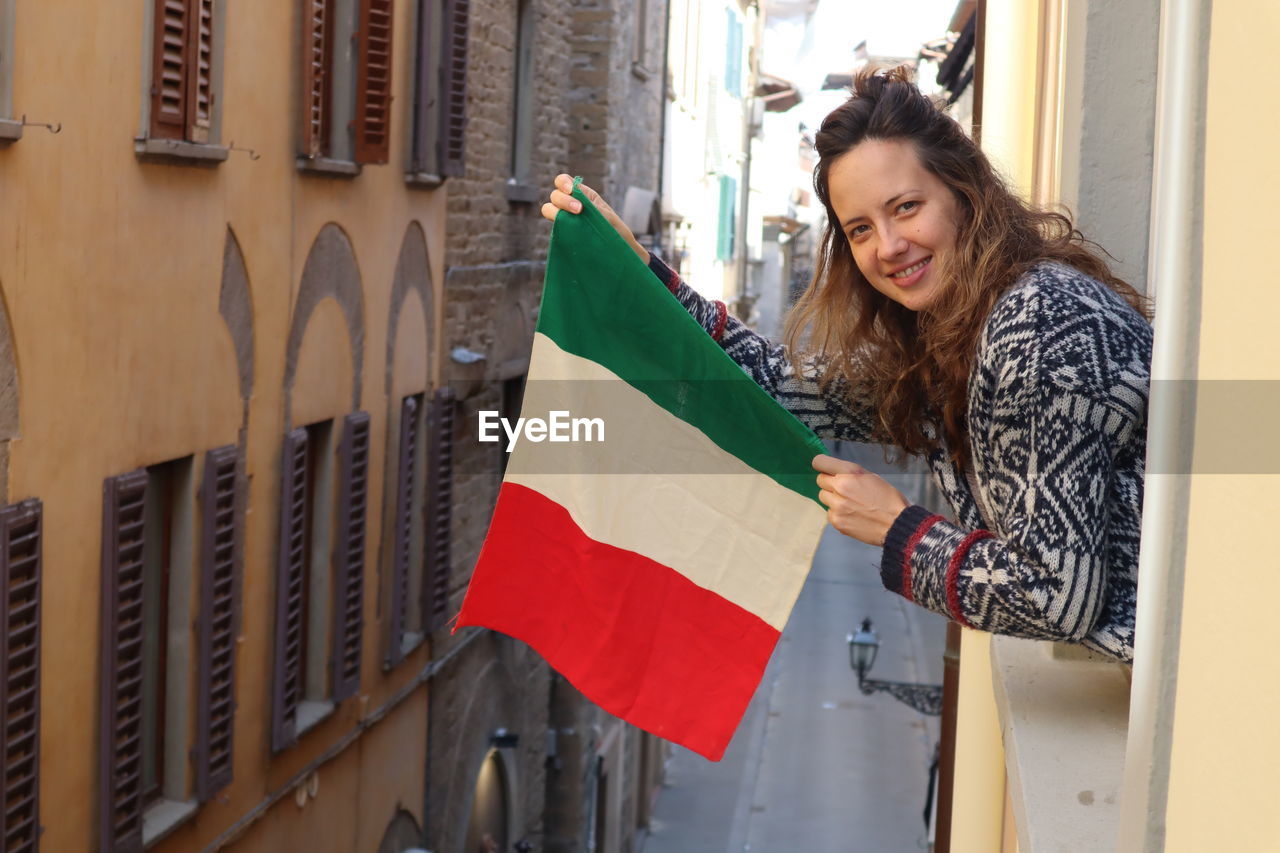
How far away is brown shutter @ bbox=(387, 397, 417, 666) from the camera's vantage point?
35.9ft

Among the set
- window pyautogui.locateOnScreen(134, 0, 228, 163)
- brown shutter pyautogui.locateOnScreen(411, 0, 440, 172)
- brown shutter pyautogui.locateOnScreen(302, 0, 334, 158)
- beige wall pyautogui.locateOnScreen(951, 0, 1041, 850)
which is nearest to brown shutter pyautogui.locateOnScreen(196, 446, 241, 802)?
window pyautogui.locateOnScreen(134, 0, 228, 163)

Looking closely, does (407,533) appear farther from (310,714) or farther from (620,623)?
Answer: (620,623)

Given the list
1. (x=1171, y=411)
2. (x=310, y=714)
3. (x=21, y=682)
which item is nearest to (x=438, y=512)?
(x=310, y=714)

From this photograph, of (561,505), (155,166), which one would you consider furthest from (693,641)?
(155,166)

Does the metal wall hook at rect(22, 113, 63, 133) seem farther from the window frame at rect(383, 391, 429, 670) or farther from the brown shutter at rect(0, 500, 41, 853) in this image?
the window frame at rect(383, 391, 429, 670)

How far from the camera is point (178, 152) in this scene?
6969 millimetres

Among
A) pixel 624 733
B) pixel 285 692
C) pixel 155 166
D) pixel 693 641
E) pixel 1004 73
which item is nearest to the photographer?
pixel 693 641

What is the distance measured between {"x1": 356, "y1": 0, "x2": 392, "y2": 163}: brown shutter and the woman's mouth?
7200mm

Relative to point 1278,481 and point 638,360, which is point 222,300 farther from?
point 1278,481

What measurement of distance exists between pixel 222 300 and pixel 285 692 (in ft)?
7.63

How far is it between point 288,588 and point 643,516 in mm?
5795

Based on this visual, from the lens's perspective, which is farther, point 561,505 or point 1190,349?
point 561,505

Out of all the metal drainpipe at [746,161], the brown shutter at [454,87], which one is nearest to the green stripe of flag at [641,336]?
the brown shutter at [454,87]

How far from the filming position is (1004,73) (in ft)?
17.0
